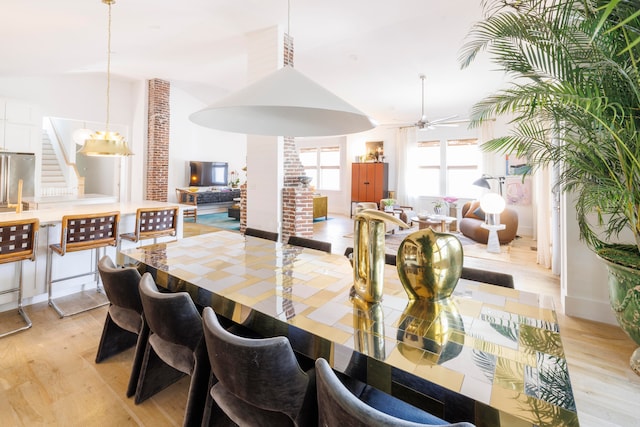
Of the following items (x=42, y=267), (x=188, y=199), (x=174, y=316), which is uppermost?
(x=188, y=199)

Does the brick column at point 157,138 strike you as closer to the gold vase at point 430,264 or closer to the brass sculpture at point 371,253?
the brass sculpture at point 371,253

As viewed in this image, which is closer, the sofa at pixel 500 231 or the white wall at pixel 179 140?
the white wall at pixel 179 140

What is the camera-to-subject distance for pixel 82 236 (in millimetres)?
2895

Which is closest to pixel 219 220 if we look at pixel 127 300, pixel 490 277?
pixel 127 300

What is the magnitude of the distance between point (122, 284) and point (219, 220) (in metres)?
6.97

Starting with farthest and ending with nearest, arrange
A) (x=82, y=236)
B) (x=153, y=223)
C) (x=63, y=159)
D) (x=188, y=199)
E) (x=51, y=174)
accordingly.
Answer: (x=188, y=199), (x=63, y=159), (x=51, y=174), (x=153, y=223), (x=82, y=236)

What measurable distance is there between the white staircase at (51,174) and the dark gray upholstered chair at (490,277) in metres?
9.11

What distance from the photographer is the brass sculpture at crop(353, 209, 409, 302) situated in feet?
4.35

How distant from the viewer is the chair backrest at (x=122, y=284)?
171 centimetres

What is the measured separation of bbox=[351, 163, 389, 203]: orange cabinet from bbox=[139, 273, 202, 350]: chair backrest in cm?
833

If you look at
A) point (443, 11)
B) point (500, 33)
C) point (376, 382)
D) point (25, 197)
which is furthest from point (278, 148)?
point (25, 197)

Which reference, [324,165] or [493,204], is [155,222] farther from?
[324,165]

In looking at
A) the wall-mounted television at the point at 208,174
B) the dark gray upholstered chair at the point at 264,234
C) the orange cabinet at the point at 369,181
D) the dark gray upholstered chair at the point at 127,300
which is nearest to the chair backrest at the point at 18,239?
the dark gray upholstered chair at the point at 127,300

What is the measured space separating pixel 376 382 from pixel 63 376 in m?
2.17
